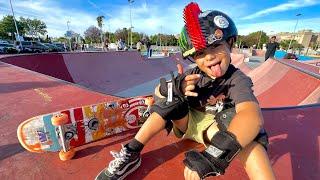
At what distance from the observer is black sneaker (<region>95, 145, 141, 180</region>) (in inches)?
66.6

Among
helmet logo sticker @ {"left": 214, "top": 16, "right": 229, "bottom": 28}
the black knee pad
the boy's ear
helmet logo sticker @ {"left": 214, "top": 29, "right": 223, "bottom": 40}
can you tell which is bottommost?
the black knee pad

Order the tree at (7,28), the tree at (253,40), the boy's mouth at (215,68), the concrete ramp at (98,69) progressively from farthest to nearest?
1. the tree at (253,40)
2. the tree at (7,28)
3. the concrete ramp at (98,69)
4. the boy's mouth at (215,68)

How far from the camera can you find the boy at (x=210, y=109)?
1.27 meters

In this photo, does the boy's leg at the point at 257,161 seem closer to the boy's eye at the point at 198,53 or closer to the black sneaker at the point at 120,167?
the boy's eye at the point at 198,53

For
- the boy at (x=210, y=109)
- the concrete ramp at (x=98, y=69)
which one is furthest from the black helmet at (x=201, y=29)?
the concrete ramp at (x=98, y=69)

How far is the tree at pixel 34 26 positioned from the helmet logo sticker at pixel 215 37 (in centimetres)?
8219

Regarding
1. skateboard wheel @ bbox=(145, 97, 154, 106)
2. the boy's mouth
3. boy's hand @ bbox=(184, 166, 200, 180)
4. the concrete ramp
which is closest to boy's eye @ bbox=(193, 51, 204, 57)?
the boy's mouth

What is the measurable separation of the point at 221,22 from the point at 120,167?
4.37 feet

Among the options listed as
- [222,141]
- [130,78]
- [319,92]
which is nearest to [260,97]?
[319,92]

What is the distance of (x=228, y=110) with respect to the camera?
1.68 meters

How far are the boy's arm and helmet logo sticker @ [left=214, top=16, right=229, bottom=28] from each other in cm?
62

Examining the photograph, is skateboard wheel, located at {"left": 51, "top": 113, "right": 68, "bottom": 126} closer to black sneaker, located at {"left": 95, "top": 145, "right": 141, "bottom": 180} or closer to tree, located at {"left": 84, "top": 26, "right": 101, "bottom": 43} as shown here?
black sneaker, located at {"left": 95, "top": 145, "right": 141, "bottom": 180}

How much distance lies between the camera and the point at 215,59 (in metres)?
1.65

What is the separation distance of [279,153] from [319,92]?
2.98 meters
